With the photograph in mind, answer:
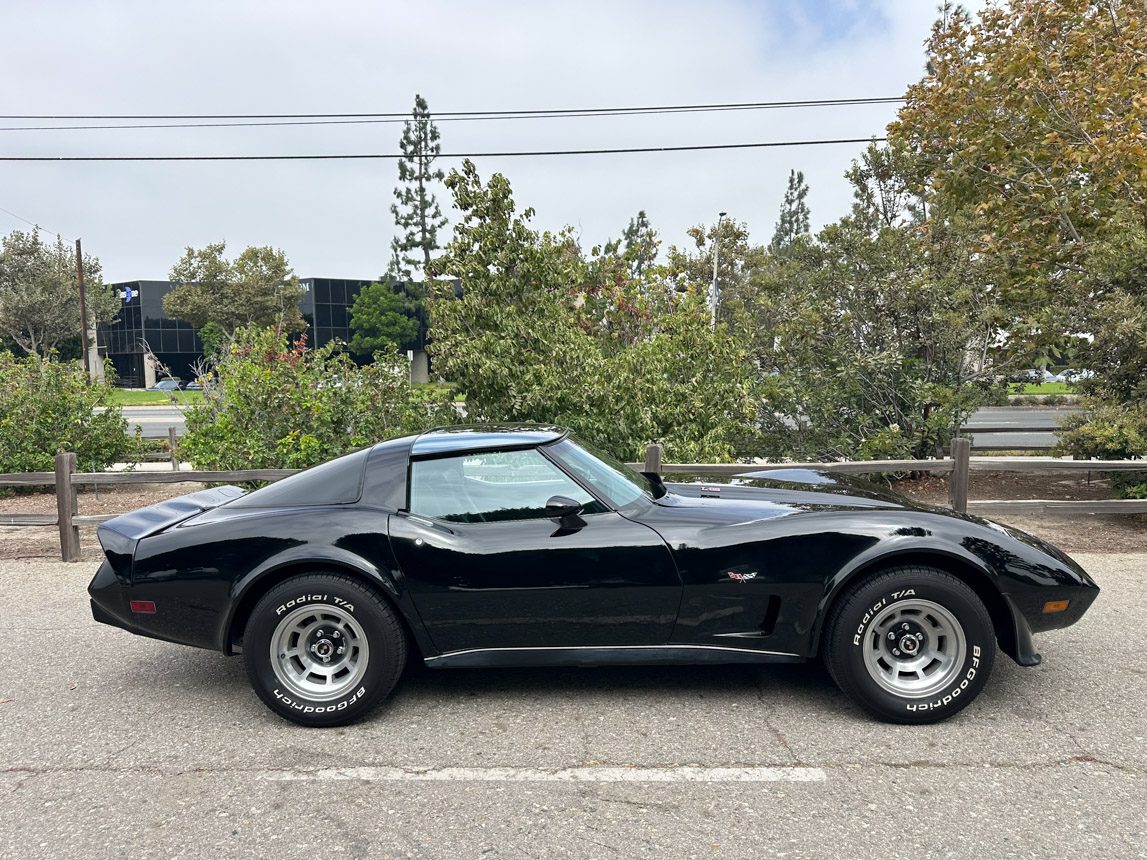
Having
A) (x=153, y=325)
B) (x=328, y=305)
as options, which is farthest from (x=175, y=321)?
(x=328, y=305)

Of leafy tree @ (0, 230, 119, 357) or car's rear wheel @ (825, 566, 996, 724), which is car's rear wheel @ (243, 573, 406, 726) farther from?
leafy tree @ (0, 230, 119, 357)

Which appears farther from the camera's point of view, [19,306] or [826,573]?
[19,306]

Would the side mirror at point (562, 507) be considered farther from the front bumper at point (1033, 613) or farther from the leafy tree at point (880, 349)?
the leafy tree at point (880, 349)

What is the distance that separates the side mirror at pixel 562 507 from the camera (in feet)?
11.6

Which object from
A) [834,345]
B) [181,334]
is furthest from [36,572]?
[181,334]

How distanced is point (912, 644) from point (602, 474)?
1603mm

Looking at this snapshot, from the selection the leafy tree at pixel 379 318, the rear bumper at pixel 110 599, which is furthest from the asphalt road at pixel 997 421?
the leafy tree at pixel 379 318

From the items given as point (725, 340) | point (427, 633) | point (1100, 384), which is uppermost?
point (725, 340)

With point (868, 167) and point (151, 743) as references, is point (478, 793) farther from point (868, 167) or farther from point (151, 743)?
point (868, 167)

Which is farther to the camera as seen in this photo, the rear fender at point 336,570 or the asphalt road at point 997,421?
the asphalt road at point 997,421

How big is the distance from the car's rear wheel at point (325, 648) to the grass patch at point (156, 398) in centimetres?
631

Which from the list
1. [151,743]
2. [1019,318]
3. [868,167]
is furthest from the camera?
[868,167]

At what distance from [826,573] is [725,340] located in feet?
17.8

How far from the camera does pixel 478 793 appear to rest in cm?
297
